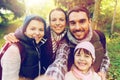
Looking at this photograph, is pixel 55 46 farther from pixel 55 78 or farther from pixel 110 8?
pixel 110 8

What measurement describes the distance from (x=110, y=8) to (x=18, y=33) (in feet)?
71.0

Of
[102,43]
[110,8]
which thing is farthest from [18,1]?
[102,43]

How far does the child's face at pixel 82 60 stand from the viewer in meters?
4.55

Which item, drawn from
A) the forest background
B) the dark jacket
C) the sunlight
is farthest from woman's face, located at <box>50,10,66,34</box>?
the sunlight

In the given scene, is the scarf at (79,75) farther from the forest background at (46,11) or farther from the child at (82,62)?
the forest background at (46,11)

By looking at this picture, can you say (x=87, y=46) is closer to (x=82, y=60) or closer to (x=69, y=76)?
(x=82, y=60)

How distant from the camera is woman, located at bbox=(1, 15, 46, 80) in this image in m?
4.36

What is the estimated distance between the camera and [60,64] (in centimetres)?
470

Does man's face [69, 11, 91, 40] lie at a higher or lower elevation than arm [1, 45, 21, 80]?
higher

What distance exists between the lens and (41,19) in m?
4.59

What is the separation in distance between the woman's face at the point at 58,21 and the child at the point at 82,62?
417mm

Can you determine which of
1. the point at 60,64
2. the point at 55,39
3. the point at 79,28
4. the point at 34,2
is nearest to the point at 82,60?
the point at 60,64

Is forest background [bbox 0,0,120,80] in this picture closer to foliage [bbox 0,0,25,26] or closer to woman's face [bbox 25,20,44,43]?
foliage [bbox 0,0,25,26]

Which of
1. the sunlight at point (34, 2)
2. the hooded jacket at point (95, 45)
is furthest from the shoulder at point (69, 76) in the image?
the sunlight at point (34, 2)
